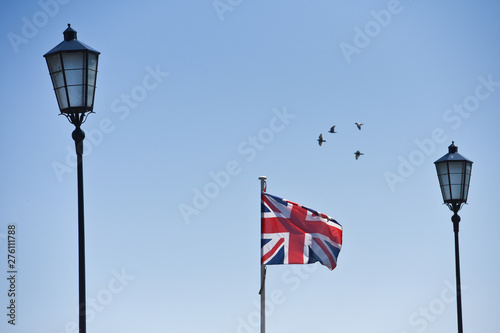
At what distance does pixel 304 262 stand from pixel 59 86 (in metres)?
9.65

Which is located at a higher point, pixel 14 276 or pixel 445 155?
pixel 445 155

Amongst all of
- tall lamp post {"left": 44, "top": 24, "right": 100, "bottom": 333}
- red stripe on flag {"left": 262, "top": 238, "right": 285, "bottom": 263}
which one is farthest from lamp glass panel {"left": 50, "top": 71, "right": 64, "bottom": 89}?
red stripe on flag {"left": 262, "top": 238, "right": 285, "bottom": 263}

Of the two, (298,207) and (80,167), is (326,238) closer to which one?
(298,207)

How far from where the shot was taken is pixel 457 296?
21359 mm

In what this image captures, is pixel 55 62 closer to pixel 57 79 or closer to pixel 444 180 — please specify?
pixel 57 79

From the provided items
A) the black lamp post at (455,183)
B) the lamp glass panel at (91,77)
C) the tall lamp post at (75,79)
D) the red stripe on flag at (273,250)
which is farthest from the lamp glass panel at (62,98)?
the black lamp post at (455,183)

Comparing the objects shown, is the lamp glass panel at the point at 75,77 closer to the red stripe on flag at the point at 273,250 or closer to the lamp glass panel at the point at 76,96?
the lamp glass panel at the point at 76,96

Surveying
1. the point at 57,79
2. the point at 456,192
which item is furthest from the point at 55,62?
the point at 456,192

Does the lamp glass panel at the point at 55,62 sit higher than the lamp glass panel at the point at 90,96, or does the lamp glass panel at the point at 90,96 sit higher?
the lamp glass panel at the point at 55,62

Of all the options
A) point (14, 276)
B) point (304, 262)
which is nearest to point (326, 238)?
point (304, 262)

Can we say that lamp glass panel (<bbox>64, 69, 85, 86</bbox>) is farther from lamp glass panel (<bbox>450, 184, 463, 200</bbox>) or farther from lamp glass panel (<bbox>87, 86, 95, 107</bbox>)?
lamp glass panel (<bbox>450, 184, 463, 200</bbox>)

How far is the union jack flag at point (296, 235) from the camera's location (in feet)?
72.1

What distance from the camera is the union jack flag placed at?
21969 mm

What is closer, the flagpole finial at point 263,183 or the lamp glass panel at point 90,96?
the lamp glass panel at point 90,96
